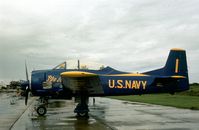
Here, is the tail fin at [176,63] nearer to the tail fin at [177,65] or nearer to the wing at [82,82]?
the tail fin at [177,65]

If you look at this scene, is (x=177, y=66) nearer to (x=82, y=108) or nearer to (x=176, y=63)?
(x=176, y=63)

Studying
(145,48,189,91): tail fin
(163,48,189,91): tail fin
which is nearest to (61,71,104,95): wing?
(145,48,189,91): tail fin

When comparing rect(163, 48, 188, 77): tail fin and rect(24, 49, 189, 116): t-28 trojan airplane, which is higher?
rect(163, 48, 188, 77): tail fin

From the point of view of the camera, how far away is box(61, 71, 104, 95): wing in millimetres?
12297

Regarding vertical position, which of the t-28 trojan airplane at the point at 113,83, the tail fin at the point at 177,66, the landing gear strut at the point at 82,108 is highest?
the tail fin at the point at 177,66

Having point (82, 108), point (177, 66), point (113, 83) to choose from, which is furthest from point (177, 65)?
point (82, 108)

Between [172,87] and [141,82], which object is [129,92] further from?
[172,87]

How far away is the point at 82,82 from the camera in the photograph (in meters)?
13.5

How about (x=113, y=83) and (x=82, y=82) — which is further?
(x=113, y=83)

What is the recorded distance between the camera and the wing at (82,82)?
40.3 feet

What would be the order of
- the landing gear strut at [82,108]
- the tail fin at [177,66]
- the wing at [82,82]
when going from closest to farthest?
the wing at [82,82]
the landing gear strut at [82,108]
the tail fin at [177,66]

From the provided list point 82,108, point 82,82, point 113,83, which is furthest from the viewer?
point 113,83

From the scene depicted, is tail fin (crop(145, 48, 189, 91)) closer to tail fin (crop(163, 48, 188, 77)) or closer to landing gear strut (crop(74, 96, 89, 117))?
tail fin (crop(163, 48, 188, 77))

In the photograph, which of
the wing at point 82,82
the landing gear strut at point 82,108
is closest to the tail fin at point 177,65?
the wing at point 82,82
